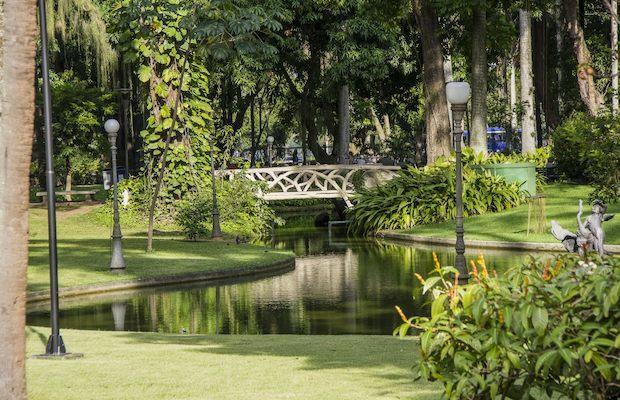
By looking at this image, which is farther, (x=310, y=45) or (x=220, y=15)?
(x=310, y=45)

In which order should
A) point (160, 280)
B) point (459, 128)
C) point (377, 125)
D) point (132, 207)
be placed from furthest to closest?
point (377, 125) < point (132, 207) < point (160, 280) < point (459, 128)

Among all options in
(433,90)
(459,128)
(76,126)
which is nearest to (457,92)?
(459,128)

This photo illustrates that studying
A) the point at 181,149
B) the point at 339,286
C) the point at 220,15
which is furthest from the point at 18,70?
the point at 181,149

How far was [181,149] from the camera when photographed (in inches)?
1491

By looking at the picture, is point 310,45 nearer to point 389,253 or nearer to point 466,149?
point 466,149

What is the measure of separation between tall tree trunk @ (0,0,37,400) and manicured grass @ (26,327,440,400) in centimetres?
201

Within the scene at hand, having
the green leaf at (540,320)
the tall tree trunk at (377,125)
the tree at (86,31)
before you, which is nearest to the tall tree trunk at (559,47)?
the tall tree trunk at (377,125)

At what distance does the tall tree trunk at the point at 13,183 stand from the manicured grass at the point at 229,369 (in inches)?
79.0

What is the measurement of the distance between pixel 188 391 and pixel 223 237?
23335 mm

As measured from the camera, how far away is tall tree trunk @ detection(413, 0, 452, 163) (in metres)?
41.2

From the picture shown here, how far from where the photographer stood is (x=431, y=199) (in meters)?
38.2

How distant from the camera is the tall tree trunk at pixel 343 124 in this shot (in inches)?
2013

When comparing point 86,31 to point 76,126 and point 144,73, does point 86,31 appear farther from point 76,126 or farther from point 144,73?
point 144,73

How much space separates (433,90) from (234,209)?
31.2 feet
